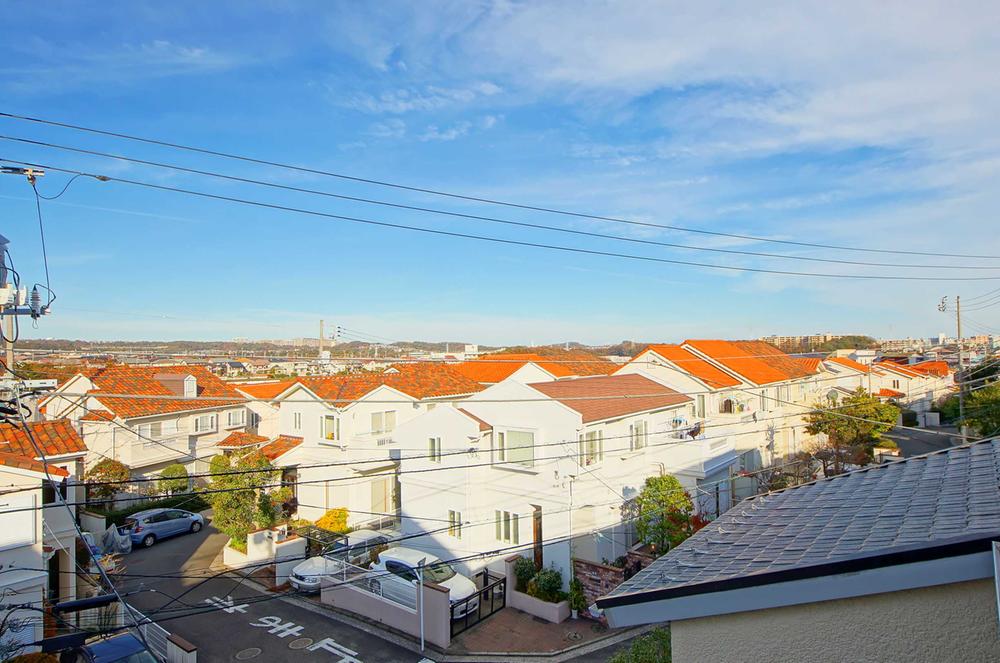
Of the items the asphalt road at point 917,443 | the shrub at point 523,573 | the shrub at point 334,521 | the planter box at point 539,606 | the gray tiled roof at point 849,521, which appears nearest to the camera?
the gray tiled roof at point 849,521

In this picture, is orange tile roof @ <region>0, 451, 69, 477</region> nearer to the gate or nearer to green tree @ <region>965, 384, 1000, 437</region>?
the gate

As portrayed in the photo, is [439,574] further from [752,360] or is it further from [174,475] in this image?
[752,360]

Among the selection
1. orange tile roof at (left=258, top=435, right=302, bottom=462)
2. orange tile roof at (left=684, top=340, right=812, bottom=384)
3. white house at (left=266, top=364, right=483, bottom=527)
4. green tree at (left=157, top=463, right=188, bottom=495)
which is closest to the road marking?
white house at (left=266, top=364, right=483, bottom=527)

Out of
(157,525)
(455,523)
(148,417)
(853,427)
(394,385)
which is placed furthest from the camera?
(853,427)

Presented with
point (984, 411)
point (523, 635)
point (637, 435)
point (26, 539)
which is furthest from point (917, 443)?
point (26, 539)

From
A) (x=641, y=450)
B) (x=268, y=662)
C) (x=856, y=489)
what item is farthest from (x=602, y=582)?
(x=856, y=489)

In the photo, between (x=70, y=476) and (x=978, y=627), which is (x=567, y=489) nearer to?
(x=70, y=476)

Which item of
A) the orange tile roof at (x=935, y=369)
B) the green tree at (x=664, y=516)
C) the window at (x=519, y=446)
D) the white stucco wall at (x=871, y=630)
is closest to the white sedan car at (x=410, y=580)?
the window at (x=519, y=446)

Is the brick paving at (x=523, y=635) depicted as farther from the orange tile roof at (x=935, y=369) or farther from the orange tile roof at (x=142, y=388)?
the orange tile roof at (x=935, y=369)
